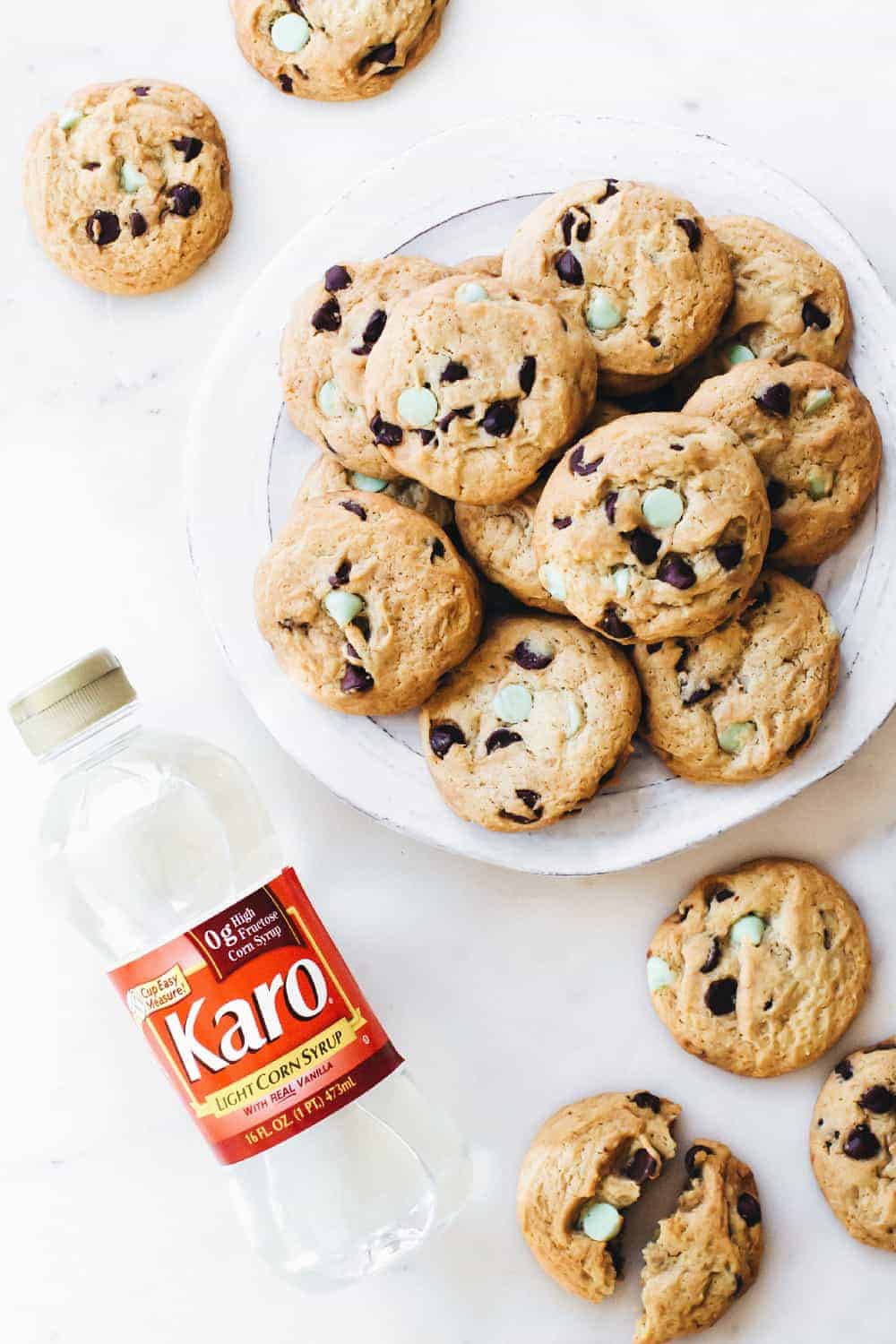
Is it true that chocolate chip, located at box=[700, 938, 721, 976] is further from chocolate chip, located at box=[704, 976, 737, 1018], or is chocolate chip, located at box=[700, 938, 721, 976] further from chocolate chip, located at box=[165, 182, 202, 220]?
chocolate chip, located at box=[165, 182, 202, 220]

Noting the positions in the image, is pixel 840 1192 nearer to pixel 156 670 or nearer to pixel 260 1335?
pixel 260 1335

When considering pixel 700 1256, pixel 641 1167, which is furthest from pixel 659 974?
pixel 700 1256

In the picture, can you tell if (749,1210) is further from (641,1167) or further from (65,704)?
(65,704)

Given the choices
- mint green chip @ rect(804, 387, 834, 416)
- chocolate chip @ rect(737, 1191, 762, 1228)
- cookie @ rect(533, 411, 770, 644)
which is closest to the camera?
cookie @ rect(533, 411, 770, 644)

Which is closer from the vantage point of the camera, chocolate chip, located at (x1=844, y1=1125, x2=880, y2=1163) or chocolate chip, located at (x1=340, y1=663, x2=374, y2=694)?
chocolate chip, located at (x1=340, y1=663, x2=374, y2=694)

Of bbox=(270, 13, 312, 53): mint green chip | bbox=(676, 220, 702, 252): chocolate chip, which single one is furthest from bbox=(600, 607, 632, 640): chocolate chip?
bbox=(270, 13, 312, 53): mint green chip

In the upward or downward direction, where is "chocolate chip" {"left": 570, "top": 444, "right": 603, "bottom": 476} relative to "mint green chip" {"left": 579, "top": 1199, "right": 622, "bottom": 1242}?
upward

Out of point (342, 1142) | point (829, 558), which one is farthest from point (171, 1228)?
point (829, 558)
